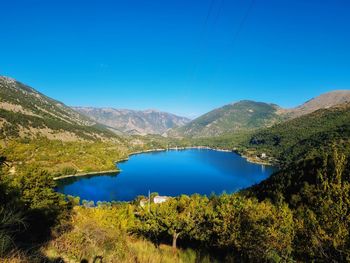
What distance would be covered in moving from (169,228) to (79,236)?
28620mm

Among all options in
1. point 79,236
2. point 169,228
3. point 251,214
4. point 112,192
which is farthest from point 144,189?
point 79,236

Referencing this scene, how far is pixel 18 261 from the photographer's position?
367 centimetres

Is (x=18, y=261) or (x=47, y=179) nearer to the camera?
(x=18, y=261)

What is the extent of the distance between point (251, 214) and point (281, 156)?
184569 millimetres

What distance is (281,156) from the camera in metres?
193

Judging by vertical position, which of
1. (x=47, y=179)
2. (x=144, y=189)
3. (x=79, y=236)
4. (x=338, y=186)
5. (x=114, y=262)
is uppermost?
(x=338, y=186)

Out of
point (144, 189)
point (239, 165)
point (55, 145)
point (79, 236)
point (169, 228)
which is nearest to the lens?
point (79, 236)

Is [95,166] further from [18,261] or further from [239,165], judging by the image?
[18,261]

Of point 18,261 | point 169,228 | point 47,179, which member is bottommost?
point 169,228

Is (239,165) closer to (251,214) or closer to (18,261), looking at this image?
(251,214)

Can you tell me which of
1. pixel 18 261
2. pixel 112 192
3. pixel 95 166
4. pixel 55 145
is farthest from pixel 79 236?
pixel 55 145

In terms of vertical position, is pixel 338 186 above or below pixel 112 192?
above

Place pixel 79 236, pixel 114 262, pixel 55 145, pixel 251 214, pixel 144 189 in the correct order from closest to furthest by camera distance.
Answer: pixel 114 262
pixel 79 236
pixel 251 214
pixel 144 189
pixel 55 145

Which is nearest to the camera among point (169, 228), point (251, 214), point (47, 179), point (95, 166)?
point (251, 214)
